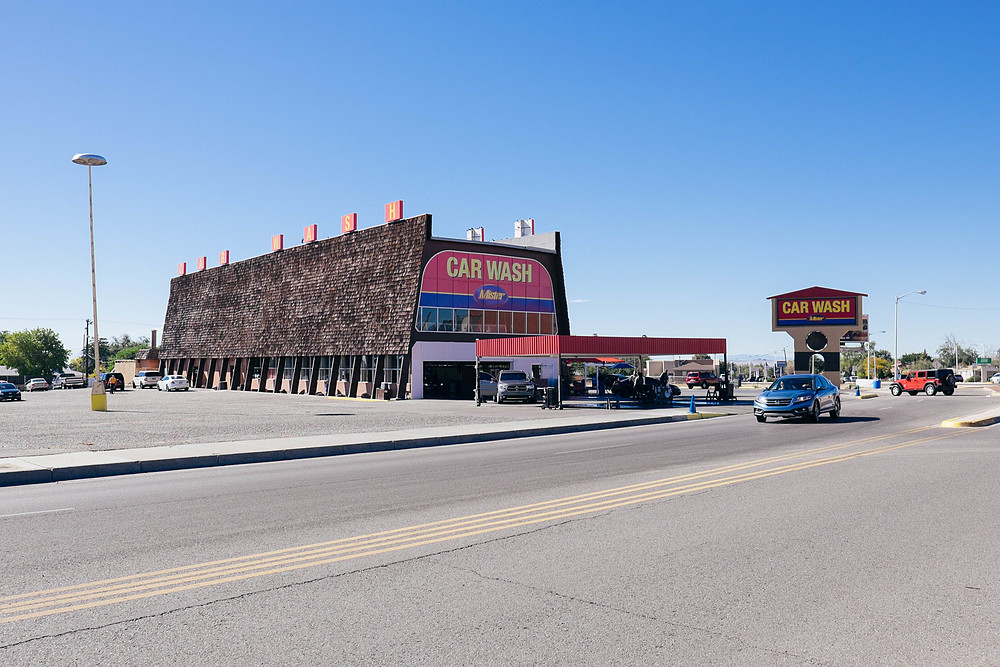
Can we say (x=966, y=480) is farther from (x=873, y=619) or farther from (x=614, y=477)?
(x=873, y=619)

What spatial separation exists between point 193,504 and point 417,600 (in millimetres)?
5718

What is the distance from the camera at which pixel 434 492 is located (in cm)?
1110

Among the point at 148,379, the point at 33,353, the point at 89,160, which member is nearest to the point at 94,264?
the point at 89,160

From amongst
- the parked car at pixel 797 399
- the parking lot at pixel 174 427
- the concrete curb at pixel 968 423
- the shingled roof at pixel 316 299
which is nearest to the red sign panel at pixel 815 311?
the shingled roof at pixel 316 299

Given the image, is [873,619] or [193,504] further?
[193,504]

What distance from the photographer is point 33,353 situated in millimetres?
135000

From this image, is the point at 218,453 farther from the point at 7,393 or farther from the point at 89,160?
the point at 7,393

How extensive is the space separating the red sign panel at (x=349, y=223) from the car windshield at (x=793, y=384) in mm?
38517

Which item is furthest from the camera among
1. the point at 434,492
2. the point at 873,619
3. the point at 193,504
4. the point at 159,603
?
the point at 434,492

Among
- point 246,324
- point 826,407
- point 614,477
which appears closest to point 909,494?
point 614,477

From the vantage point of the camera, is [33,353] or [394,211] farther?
[33,353]

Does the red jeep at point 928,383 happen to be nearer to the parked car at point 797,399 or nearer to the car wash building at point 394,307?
the car wash building at point 394,307

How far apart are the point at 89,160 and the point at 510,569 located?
1210 inches

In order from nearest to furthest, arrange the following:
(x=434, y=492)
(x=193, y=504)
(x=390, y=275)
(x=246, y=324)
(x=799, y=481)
A: (x=193, y=504), (x=434, y=492), (x=799, y=481), (x=390, y=275), (x=246, y=324)
